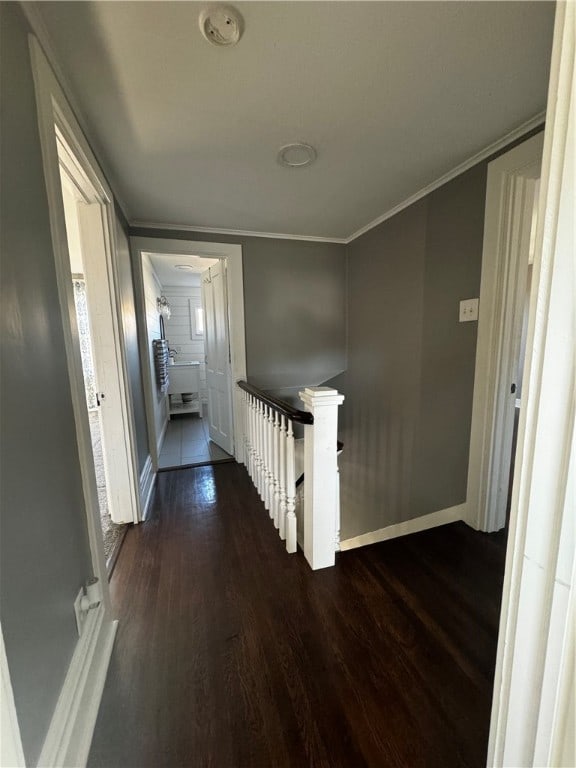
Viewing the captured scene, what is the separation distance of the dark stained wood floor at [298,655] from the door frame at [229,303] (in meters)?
1.26

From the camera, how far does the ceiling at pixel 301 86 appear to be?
1.01 metres

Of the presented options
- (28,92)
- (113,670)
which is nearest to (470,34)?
(28,92)

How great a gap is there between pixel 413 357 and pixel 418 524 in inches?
51.2

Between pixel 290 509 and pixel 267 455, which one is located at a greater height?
pixel 267 455

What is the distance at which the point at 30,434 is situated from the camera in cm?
82

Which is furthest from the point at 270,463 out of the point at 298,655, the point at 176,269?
the point at 176,269

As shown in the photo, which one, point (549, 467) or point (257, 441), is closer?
point (549, 467)

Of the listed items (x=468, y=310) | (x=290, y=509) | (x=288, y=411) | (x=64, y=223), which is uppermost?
(x=64, y=223)

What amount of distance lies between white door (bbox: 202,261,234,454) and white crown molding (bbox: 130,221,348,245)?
30cm

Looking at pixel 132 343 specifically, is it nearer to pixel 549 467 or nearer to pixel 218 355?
pixel 218 355

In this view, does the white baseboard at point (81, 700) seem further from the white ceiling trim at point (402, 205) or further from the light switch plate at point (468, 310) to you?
the white ceiling trim at point (402, 205)

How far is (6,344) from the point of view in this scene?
734mm

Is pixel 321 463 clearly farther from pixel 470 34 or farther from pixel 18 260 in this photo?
pixel 470 34

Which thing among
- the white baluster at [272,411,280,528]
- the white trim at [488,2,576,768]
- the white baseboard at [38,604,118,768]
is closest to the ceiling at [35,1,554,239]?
the white trim at [488,2,576,768]
